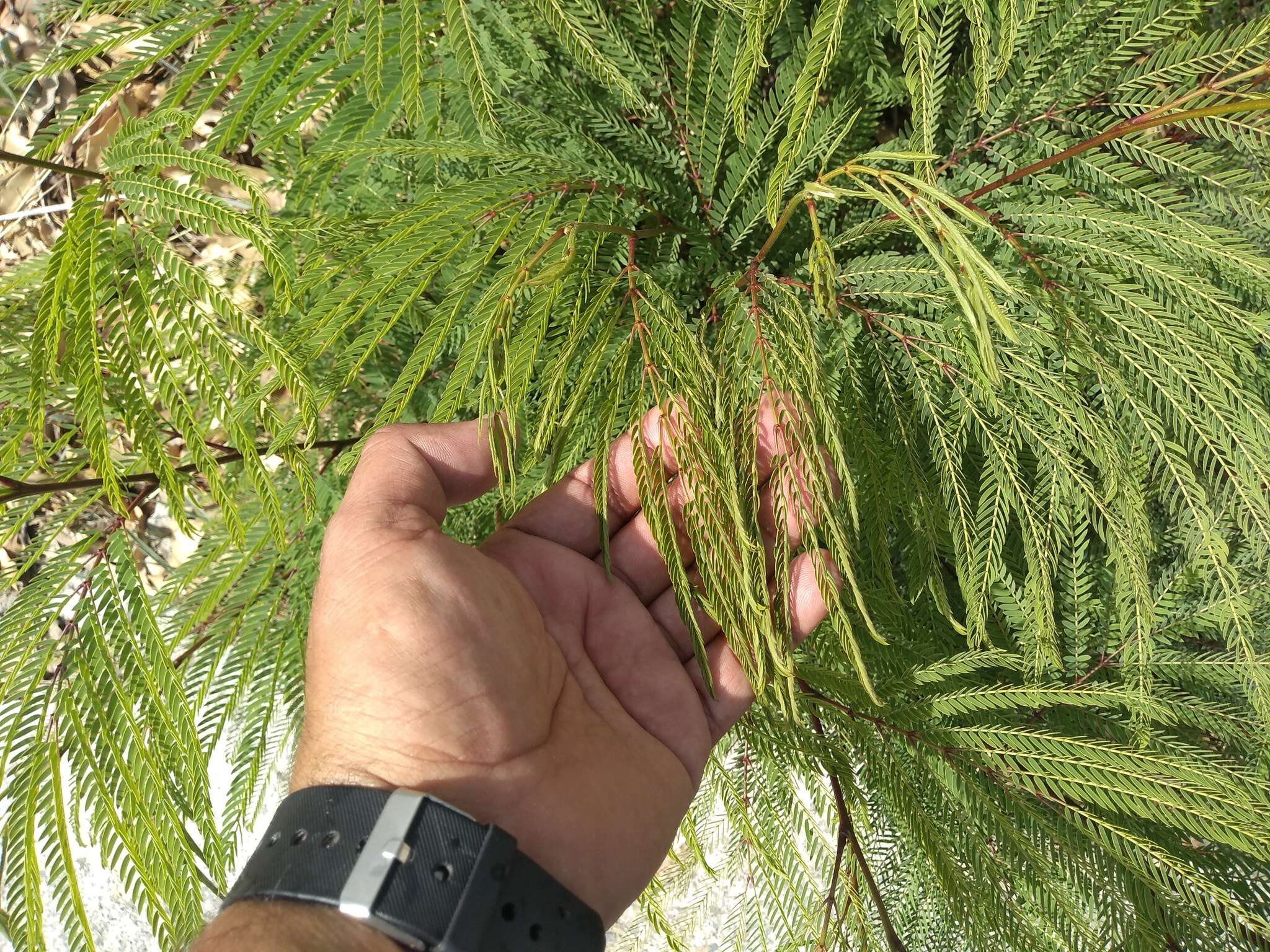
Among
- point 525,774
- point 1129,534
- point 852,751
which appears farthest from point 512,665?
point 1129,534

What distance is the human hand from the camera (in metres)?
0.88

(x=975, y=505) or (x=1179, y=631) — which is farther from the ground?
(x=975, y=505)

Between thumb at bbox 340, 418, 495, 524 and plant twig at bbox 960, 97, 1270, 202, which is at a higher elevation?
plant twig at bbox 960, 97, 1270, 202

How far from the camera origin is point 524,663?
0.95 meters

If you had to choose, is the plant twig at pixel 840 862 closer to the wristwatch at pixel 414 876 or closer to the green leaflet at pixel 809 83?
the wristwatch at pixel 414 876

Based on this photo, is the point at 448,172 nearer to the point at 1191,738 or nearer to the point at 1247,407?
the point at 1247,407

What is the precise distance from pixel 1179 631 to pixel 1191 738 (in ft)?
0.82

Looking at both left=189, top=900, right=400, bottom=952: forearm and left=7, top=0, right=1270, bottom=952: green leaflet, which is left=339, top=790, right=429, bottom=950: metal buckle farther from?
left=7, top=0, right=1270, bottom=952: green leaflet

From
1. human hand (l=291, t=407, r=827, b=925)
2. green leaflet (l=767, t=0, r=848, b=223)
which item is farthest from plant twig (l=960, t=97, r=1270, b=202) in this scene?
human hand (l=291, t=407, r=827, b=925)

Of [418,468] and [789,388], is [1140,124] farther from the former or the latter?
[418,468]

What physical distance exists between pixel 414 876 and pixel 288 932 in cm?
12

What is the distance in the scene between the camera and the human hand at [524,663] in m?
0.88

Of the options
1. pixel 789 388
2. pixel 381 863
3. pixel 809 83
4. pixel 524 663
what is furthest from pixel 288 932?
pixel 809 83

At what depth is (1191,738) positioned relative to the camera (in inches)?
53.0
